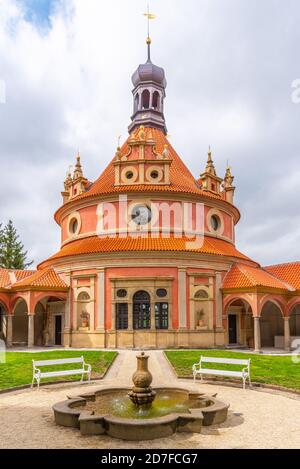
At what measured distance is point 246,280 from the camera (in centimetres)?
2911

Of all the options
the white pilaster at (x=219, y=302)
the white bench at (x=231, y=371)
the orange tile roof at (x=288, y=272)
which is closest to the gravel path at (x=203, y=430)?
the white bench at (x=231, y=371)

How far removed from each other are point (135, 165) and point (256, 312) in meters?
13.3

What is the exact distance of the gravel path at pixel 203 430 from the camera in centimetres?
863

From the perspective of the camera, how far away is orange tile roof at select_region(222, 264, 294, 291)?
2883 cm

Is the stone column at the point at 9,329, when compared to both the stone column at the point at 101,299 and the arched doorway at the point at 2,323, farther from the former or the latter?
the stone column at the point at 101,299

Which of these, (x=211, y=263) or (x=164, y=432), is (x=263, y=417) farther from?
(x=211, y=263)

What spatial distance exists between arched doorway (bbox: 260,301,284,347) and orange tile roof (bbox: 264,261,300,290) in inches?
88.9

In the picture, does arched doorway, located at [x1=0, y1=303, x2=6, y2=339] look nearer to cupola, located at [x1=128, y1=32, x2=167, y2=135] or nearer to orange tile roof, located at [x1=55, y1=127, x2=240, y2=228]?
orange tile roof, located at [x1=55, y1=127, x2=240, y2=228]

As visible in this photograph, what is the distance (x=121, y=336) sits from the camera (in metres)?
27.8

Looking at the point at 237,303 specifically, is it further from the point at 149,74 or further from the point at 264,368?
the point at 149,74

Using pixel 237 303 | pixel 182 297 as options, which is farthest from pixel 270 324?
pixel 182 297

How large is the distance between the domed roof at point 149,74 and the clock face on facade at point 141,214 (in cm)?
1739

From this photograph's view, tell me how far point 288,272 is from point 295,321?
368cm
